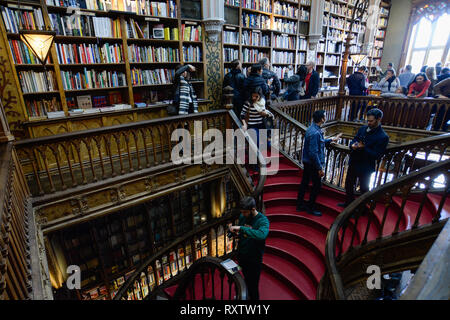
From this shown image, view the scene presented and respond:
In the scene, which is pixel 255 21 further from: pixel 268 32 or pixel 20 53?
pixel 20 53

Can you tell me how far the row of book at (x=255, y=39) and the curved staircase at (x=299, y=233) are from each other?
371 cm

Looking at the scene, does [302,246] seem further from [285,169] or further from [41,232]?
[41,232]

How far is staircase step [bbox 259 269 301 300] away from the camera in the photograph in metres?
3.16

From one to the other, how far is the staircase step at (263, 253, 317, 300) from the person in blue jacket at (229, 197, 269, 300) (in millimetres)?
698

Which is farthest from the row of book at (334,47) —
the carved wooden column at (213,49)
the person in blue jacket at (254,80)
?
the person in blue jacket at (254,80)

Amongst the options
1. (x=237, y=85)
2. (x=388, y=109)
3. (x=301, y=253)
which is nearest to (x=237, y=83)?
(x=237, y=85)

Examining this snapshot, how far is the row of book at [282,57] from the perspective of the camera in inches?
267

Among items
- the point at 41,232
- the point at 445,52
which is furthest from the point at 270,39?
the point at 445,52

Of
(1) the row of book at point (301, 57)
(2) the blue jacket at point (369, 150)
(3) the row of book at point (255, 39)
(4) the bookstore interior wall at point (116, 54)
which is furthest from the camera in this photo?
(1) the row of book at point (301, 57)

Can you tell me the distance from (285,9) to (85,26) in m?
5.08

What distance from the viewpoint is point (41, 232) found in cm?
303

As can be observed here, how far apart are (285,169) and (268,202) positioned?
81 centimetres

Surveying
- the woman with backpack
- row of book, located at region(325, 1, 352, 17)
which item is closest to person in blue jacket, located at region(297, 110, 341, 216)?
the woman with backpack

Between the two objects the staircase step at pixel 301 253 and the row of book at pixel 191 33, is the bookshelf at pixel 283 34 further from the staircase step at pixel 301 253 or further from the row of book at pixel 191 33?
the staircase step at pixel 301 253
